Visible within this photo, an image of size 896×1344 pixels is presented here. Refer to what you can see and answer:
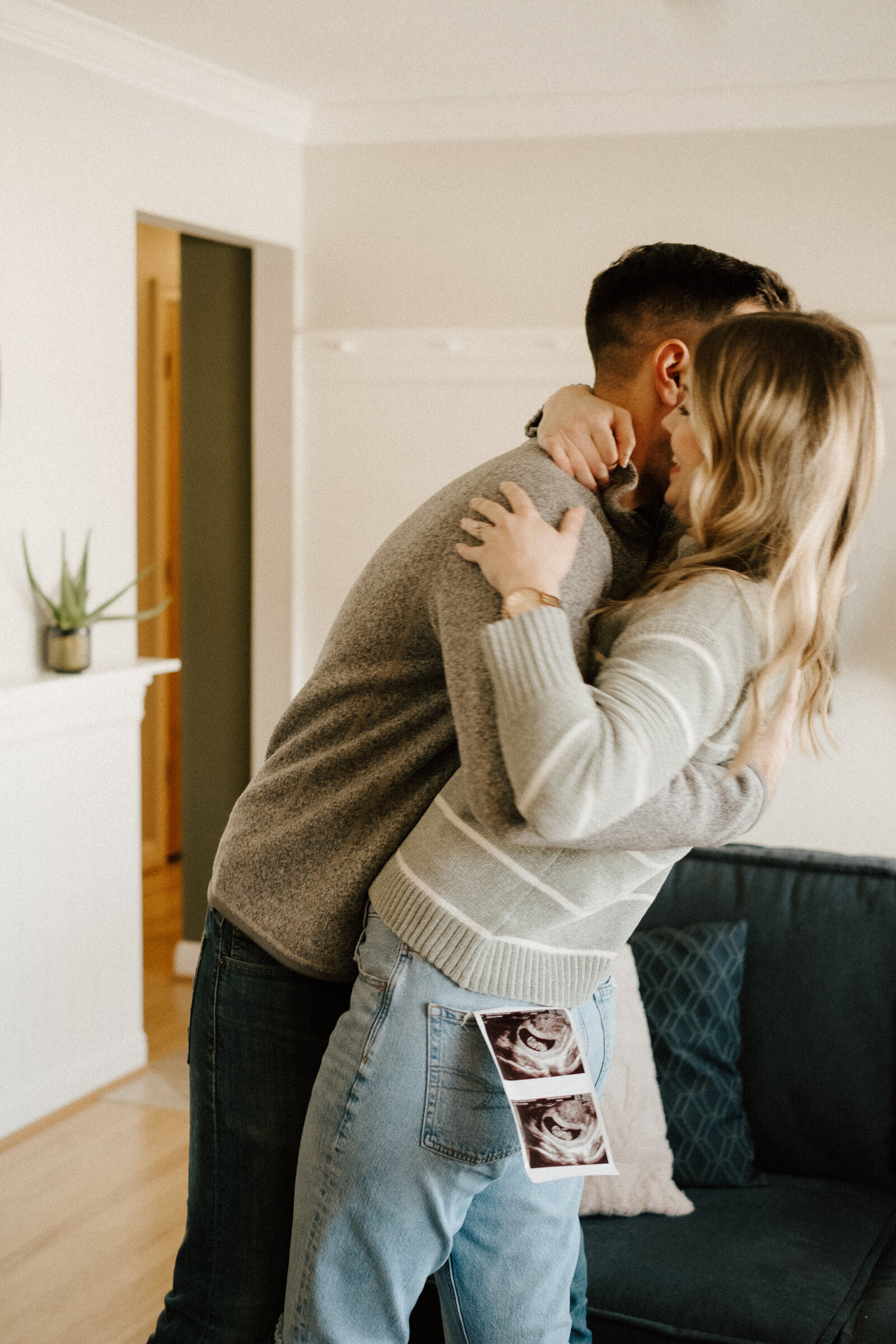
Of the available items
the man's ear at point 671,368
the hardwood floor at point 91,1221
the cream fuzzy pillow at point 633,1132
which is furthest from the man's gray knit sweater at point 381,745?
the hardwood floor at point 91,1221

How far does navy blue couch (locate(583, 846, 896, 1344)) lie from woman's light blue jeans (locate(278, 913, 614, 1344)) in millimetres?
697

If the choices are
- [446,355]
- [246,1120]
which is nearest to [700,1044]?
[246,1120]

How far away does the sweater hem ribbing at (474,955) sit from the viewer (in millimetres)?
1124

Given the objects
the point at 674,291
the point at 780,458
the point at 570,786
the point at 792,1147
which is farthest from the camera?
the point at 792,1147

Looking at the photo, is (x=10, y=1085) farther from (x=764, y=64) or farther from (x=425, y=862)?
(x=764, y=64)

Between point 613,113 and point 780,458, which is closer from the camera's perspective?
point 780,458

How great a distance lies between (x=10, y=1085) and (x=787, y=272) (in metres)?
2.93

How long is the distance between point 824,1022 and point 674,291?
1.26 m

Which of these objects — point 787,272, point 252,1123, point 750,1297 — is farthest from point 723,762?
Answer: point 787,272

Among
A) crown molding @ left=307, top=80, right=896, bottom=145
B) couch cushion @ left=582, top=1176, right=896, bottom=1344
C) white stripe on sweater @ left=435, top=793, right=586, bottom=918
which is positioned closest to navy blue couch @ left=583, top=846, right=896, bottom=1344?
couch cushion @ left=582, top=1176, right=896, bottom=1344

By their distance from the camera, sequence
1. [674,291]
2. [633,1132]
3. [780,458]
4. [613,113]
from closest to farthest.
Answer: [780,458] → [674,291] → [633,1132] → [613,113]

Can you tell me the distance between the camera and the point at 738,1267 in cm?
178

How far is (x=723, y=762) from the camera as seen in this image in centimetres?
118

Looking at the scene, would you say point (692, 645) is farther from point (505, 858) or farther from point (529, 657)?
point (505, 858)
